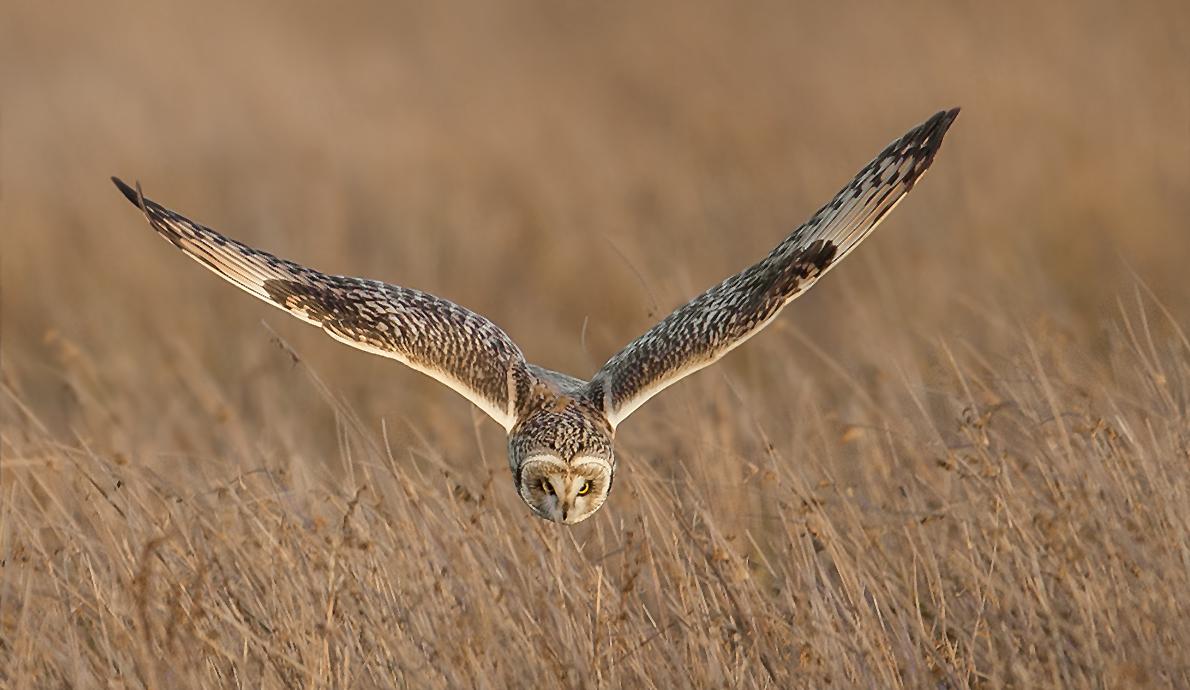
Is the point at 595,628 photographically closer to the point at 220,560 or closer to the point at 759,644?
the point at 759,644

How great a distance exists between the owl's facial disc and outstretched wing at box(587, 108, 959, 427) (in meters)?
0.36

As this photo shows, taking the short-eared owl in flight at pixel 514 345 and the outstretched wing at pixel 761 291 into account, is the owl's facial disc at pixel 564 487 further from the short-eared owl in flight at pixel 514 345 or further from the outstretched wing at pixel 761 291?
the outstretched wing at pixel 761 291

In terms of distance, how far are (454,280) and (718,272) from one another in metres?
1.97

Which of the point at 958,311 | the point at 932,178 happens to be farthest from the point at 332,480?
the point at 932,178

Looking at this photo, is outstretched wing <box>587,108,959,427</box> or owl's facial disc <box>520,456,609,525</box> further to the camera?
outstretched wing <box>587,108,959,427</box>

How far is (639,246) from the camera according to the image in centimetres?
1045

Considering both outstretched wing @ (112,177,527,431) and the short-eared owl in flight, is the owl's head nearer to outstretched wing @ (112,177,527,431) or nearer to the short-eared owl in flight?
the short-eared owl in flight

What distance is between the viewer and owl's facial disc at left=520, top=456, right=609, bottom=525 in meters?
4.22

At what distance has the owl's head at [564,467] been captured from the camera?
4234 mm

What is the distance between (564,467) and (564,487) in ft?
0.20

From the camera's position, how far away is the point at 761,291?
469cm

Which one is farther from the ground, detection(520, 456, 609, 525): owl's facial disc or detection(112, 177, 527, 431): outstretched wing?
detection(112, 177, 527, 431): outstretched wing

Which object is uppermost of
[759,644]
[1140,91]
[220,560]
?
[1140,91]

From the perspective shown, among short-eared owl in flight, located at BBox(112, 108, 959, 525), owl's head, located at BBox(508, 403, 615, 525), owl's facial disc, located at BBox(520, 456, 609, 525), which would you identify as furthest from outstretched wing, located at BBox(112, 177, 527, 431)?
owl's facial disc, located at BBox(520, 456, 609, 525)
